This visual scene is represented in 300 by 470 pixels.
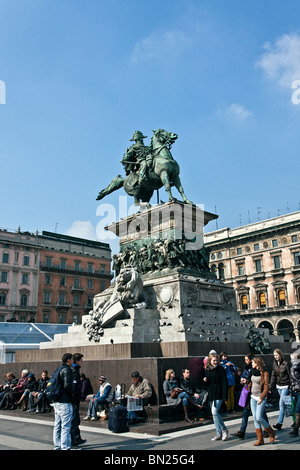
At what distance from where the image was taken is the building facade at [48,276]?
201ft

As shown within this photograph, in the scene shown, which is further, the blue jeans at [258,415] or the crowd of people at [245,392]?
the crowd of people at [245,392]

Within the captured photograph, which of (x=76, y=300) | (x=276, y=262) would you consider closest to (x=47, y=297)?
(x=76, y=300)

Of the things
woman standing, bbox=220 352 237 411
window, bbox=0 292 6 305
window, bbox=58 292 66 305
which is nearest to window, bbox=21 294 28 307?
window, bbox=0 292 6 305

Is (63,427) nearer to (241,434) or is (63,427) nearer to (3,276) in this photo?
(241,434)

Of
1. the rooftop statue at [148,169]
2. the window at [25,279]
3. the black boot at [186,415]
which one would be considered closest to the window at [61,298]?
the window at [25,279]

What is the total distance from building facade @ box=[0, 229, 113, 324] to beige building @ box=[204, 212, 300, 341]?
20.2 m

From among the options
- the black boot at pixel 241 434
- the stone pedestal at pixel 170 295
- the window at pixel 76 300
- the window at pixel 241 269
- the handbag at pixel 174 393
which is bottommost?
the black boot at pixel 241 434

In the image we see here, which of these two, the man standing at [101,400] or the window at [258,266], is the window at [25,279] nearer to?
the window at [258,266]

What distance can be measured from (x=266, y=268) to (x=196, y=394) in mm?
54231

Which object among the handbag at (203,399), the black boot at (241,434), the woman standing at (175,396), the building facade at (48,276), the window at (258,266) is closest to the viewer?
the black boot at (241,434)

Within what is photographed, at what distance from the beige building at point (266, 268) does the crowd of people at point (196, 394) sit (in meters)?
49.1

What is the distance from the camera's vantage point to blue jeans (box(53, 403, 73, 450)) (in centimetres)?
707

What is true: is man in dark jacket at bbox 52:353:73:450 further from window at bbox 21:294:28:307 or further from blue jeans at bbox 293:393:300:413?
window at bbox 21:294:28:307

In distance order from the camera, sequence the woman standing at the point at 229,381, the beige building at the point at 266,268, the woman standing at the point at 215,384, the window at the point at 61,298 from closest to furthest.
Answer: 1. the woman standing at the point at 215,384
2. the woman standing at the point at 229,381
3. the beige building at the point at 266,268
4. the window at the point at 61,298
